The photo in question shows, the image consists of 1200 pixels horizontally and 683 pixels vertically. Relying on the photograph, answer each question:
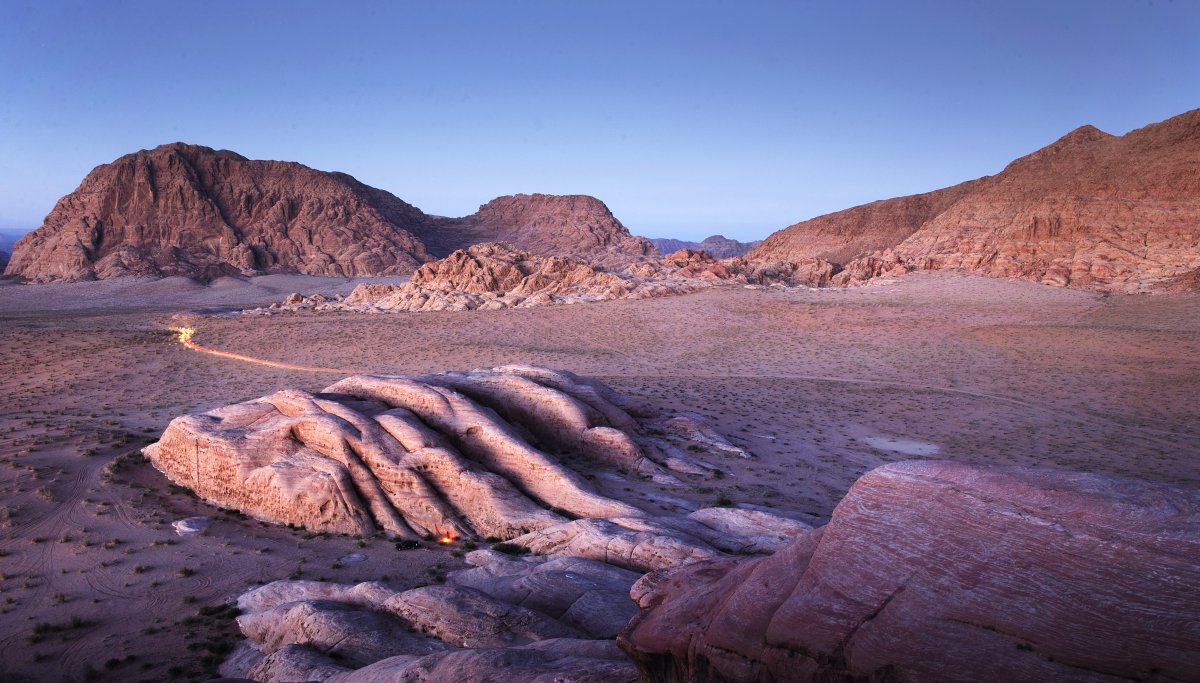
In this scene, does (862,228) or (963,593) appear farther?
(862,228)

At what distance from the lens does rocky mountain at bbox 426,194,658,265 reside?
9400 centimetres

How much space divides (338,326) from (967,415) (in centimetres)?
2934

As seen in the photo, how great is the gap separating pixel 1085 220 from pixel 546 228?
73504 millimetres

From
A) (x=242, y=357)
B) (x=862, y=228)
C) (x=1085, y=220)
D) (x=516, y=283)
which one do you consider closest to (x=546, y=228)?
(x=862, y=228)

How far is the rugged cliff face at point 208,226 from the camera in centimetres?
6831

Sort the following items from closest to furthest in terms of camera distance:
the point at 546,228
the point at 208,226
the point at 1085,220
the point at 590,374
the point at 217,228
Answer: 1. the point at 590,374
2. the point at 1085,220
3. the point at 208,226
4. the point at 217,228
5. the point at 546,228

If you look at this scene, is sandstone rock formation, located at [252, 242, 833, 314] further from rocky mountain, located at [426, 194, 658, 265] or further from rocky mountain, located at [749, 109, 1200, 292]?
rocky mountain, located at [426, 194, 658, 265]

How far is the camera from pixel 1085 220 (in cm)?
4353

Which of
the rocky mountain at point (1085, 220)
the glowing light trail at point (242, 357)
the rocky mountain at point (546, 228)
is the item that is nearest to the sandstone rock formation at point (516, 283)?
the glowing light trail at point (242, 357)

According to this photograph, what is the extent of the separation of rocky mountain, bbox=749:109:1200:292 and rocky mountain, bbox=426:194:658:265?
42.7 metres

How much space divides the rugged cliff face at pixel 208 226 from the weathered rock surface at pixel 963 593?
250 ft

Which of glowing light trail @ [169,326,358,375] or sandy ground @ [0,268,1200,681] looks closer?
sandy ground @ [0,268,1200,681]

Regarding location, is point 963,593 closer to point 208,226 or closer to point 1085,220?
point 1085,220

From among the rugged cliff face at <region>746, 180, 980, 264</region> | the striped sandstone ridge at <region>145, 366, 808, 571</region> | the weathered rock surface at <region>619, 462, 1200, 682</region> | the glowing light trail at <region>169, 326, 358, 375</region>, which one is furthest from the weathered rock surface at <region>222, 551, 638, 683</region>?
the rugged cliff face at <region>746, 180, 980, 264</region>
